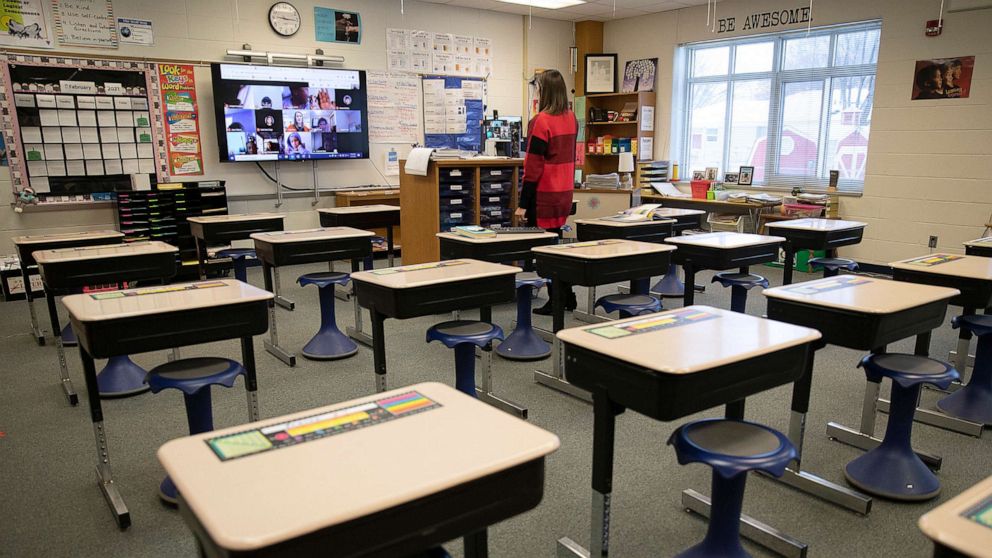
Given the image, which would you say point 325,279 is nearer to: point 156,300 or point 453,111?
point 156,300

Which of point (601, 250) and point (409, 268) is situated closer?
point (409, 268)

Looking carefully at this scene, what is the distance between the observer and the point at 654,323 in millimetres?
2139

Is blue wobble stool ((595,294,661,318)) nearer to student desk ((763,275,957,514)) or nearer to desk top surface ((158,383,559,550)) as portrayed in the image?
student desk ((763,275,957,514))

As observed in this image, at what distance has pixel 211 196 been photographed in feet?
20.6

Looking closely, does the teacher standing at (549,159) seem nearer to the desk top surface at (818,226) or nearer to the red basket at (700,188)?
the desk top surface at (818,226)

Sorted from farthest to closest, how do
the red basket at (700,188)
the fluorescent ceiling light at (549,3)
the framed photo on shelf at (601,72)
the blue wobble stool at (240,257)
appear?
the framed photo on shelf at (601,72)
the red basket at (700,188)
the fluorescent ceiling light at (549,3)
the blue wobble stool at (240,257)

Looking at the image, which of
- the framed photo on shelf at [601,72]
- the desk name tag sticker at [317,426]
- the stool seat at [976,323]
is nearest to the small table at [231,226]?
Result: the desk name tag sticker at [317,426]

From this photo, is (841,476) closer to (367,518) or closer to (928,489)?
(928,489)

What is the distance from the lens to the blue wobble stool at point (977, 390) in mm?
3184

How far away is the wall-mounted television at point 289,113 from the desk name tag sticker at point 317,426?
5635 millimetres

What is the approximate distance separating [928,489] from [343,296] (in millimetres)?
4569

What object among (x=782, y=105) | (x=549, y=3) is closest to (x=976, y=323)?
(x=782, y=105)

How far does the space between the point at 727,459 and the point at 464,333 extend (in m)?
1.43

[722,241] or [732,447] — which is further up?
[722,241]
